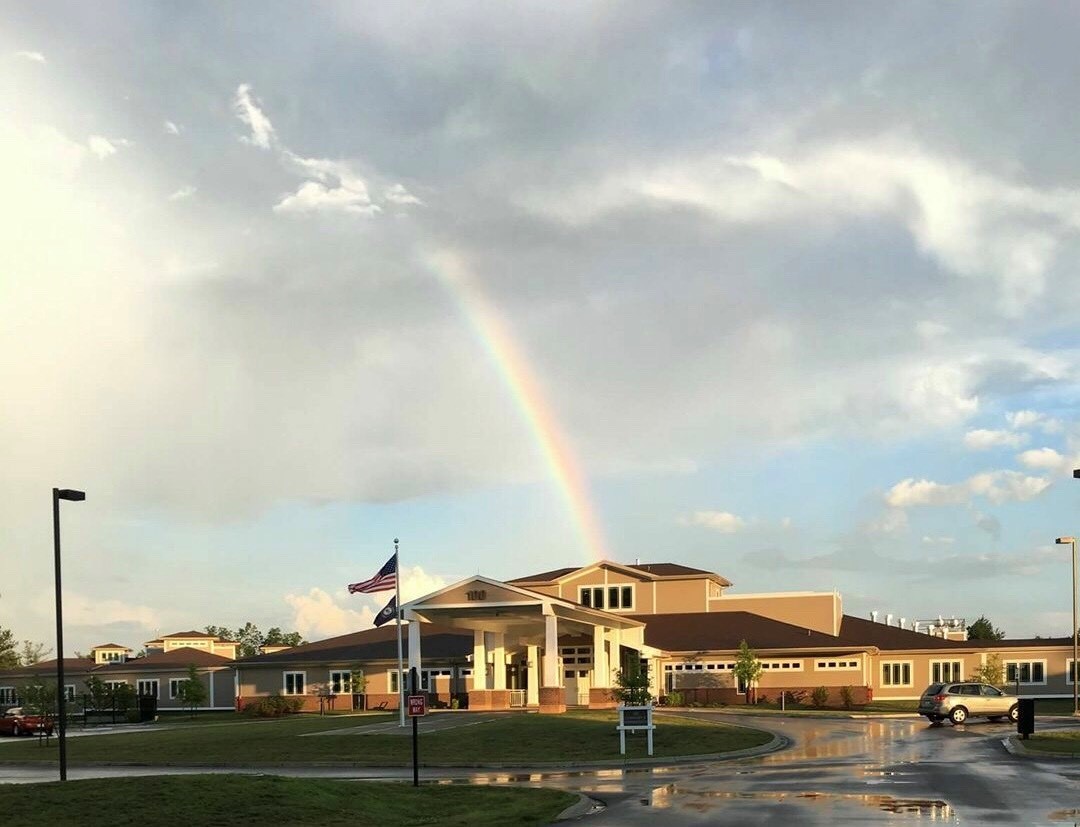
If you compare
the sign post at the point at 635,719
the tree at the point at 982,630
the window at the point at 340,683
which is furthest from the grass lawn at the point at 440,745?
the tree at the point at 982,630

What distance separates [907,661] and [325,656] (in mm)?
34572

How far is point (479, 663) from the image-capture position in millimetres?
60656

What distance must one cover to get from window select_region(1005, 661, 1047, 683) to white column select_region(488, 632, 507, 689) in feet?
100

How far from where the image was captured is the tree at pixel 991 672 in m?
68.0

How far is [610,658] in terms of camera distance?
64.2m

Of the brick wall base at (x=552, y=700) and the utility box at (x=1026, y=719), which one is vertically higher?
the utility box at (x=1026, y=719)

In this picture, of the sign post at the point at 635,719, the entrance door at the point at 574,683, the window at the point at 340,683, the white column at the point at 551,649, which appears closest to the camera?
the sign post at the point at 635,719

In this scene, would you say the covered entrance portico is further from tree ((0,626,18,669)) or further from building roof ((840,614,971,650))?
tree ((0,626,18,669))

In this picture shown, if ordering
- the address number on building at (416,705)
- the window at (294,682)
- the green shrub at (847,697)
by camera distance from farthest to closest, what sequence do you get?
the window at (294,682)
the green shrub at (847,697)
the address number on building at (416,705)

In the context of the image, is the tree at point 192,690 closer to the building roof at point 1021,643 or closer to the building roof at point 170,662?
the building roof at point 170,662

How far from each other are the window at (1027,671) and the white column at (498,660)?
100 feet

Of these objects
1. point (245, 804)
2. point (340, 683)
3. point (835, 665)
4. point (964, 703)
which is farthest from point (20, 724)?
point (245, 804)

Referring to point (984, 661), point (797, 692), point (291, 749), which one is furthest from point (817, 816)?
point (984, 661)

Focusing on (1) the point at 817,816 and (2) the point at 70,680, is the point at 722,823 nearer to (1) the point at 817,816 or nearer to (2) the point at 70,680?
(1) the point at 817,816
